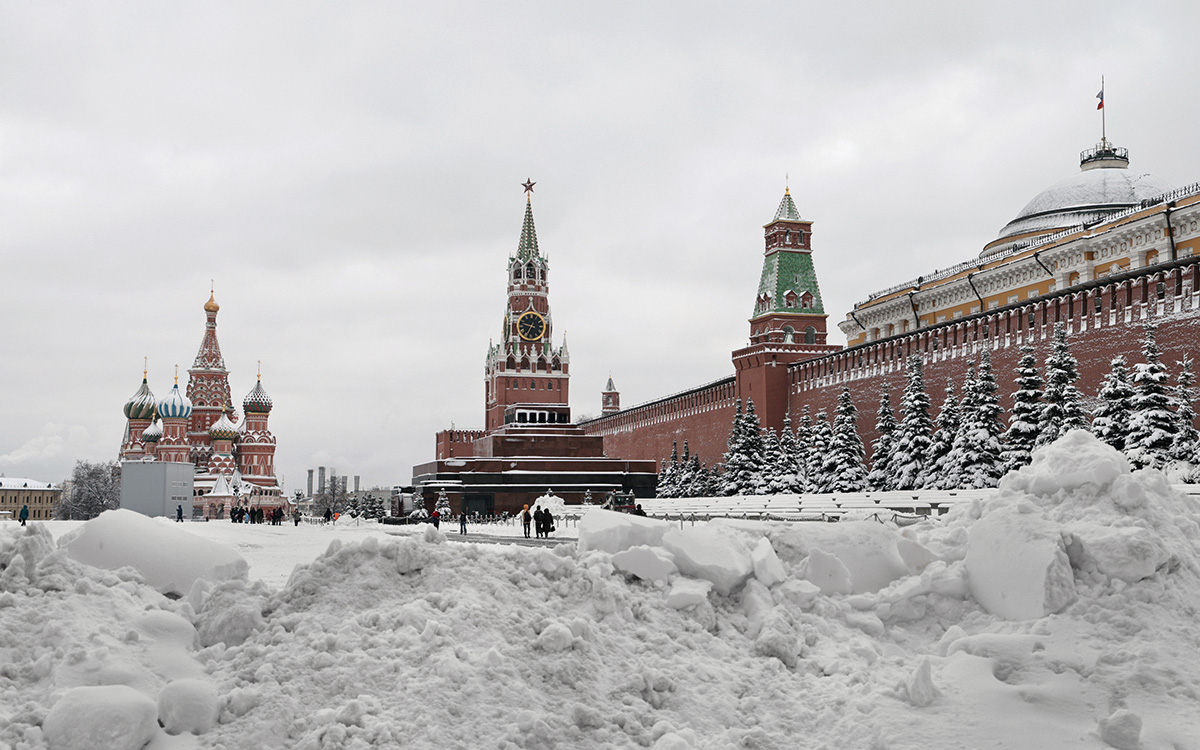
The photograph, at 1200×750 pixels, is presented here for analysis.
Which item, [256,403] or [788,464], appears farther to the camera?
[256,403]

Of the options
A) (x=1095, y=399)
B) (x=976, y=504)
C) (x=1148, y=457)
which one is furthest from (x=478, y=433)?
(x=976, y=504)

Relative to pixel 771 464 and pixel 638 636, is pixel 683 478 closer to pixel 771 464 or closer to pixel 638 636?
pixel 771 464

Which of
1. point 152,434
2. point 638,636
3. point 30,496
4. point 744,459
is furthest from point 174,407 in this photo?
point 638,636

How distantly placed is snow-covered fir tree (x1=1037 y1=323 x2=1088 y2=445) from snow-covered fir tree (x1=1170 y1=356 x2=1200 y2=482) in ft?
7.00

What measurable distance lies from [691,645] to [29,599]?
4505 millimetres

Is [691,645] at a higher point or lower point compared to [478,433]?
lower

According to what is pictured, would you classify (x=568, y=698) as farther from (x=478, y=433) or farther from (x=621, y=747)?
(x=478, y=433)

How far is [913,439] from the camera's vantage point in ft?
101

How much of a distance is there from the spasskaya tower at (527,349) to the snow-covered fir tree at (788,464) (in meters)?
33.6

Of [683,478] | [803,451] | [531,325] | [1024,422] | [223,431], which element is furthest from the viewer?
[223,431]

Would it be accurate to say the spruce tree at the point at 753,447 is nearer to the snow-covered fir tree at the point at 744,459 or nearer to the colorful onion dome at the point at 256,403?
the snow-covered fir tree at the point at 744,459

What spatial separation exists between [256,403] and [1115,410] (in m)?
70.6

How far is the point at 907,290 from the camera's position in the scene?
154 feet

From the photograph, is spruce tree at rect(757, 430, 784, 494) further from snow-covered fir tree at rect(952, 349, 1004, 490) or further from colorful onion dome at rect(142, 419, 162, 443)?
colorful onion dome at rect(142, 419, 162, 443)
